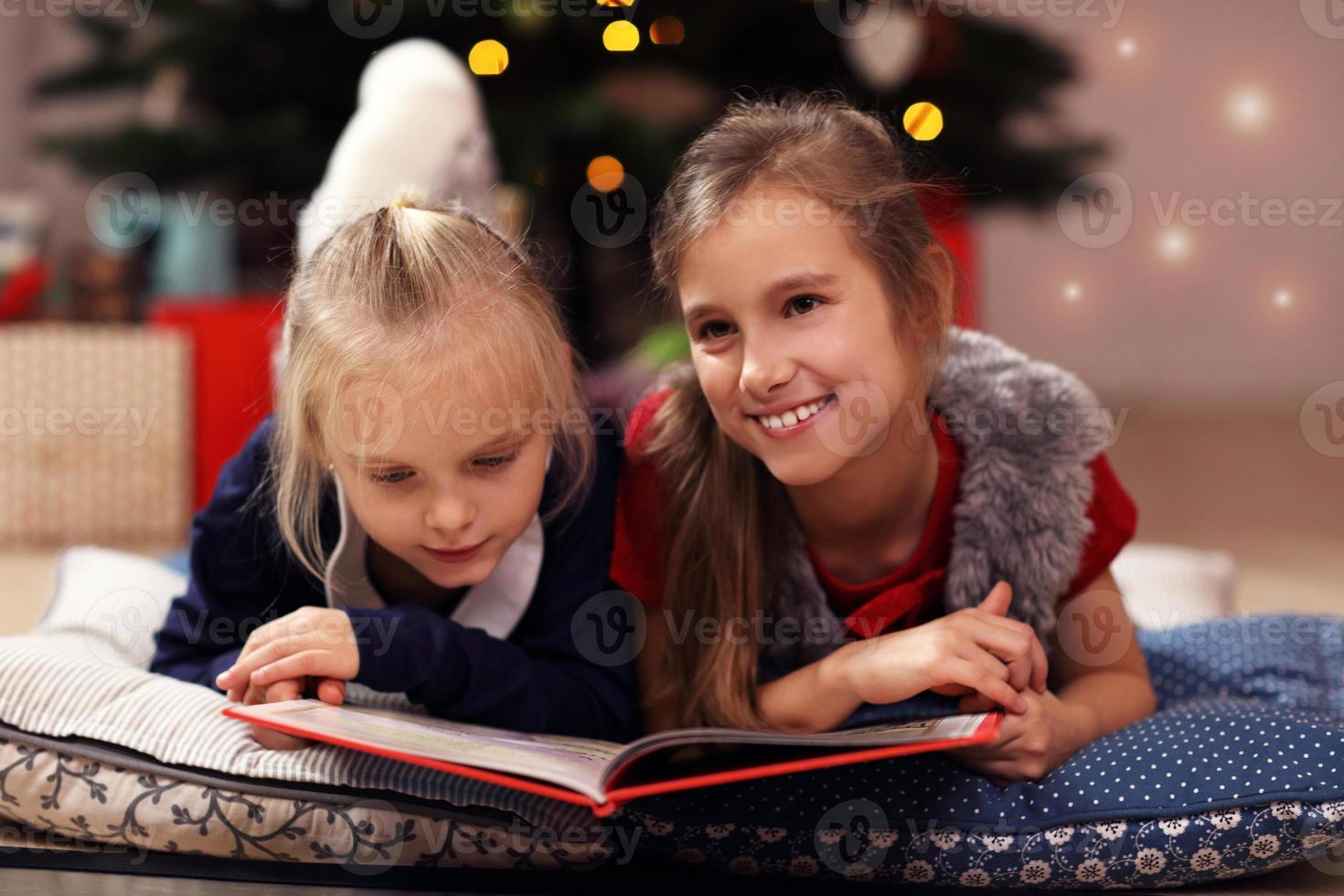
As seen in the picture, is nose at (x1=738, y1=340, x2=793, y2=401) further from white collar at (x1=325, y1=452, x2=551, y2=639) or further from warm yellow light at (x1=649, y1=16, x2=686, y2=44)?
warm yellow light at (x1=649, y1=16, x2=686, y2=44)

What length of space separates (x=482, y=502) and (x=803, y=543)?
26cm

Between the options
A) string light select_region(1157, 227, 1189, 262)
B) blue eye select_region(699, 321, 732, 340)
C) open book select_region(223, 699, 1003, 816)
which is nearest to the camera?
open book select_region(223, 699, 1003, 816)

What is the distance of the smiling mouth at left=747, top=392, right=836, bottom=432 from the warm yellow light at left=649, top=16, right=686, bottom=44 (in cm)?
144

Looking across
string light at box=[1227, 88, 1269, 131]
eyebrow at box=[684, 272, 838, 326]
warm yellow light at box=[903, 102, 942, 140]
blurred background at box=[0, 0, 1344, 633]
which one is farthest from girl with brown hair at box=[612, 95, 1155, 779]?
string light at box=[1227, 88, 1269, 131]

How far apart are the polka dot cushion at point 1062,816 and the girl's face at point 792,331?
21cm

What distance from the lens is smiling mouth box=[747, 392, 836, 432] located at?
2.76 feet

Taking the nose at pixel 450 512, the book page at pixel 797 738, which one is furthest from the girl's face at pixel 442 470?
the book page at pixel 797 738

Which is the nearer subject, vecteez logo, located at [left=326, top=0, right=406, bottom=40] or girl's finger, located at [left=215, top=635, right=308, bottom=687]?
girl's finger, located at [left=215, top=635, right=308, bottom=687]

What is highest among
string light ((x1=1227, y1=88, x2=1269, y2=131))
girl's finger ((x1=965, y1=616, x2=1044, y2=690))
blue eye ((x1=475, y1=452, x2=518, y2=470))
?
string light ((x1=1227, y1=88, x2=1269, y2=131))

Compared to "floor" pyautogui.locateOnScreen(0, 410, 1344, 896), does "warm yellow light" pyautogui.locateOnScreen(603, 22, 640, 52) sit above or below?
above

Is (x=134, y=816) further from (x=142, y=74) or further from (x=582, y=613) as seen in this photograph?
(x=142, y=74)

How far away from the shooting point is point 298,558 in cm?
93

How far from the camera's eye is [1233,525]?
2.29 meters

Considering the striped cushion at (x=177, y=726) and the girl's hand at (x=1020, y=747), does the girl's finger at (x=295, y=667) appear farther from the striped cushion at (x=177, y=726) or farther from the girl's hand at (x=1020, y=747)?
the girl's hand at (x=1020, y=747)
